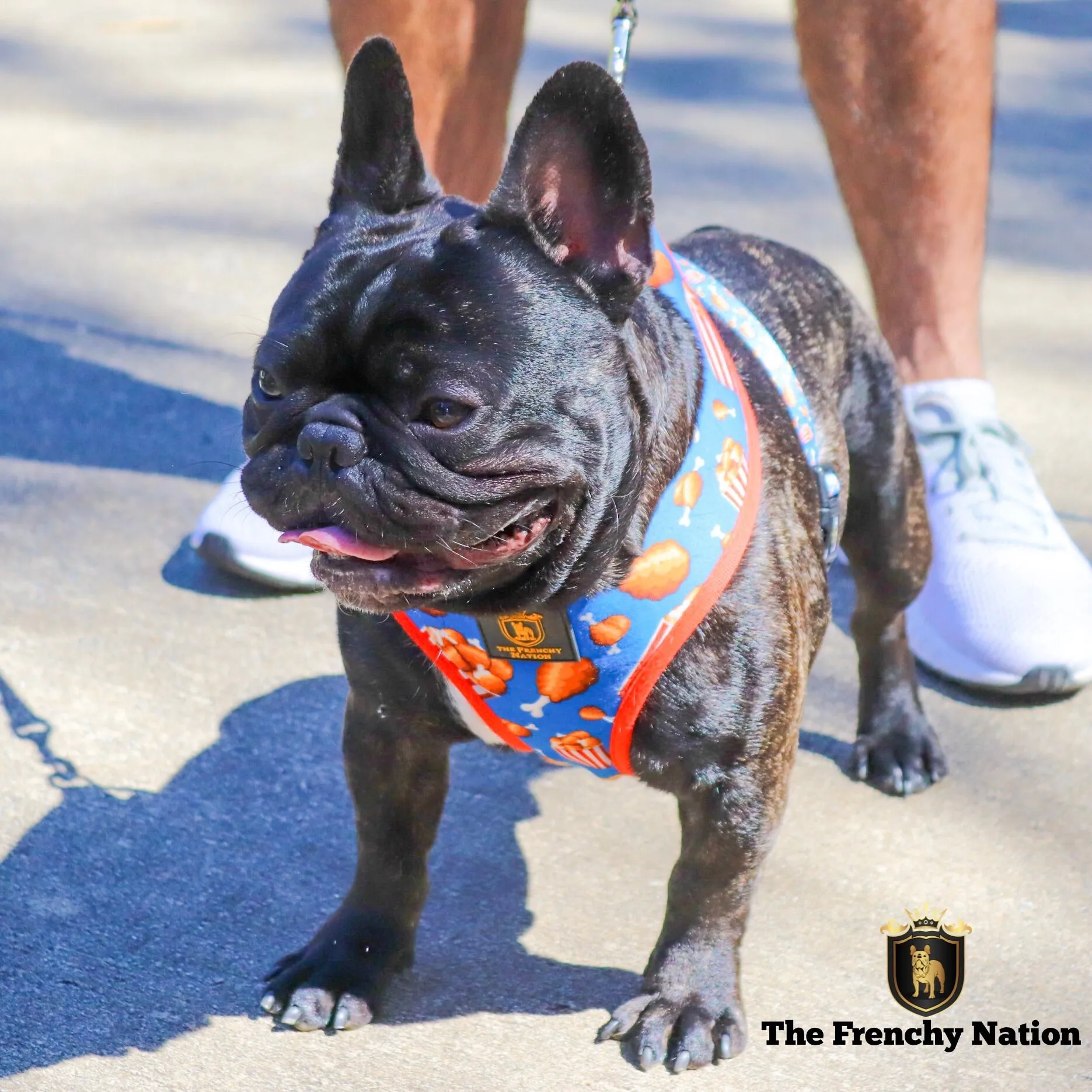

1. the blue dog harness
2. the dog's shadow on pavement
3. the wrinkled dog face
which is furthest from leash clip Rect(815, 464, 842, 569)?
the dog's shadow on pavement

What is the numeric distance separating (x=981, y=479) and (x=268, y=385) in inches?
81.5

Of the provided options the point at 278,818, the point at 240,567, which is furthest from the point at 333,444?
the point at 240,567

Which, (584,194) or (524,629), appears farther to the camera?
(524,629)

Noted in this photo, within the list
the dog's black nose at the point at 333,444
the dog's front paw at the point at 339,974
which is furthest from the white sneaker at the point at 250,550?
the dog's black nose at the point at 333,444

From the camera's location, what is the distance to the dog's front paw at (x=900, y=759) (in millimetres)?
3039

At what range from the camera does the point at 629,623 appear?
6.93 feet

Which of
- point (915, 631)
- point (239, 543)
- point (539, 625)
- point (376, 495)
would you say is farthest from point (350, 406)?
point (915, 631)

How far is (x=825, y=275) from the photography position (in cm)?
288

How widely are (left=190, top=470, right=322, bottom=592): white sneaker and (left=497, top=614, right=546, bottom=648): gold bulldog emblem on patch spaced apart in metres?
1.39

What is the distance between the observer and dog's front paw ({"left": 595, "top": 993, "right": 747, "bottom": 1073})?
2.31m

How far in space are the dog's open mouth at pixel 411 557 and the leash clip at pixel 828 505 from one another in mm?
644

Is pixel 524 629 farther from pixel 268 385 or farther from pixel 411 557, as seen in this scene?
pixel 268 385

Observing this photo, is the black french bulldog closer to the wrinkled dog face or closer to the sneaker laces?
the wrinkled dog face

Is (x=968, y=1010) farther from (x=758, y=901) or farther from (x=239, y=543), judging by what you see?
(x=239, y=543)
